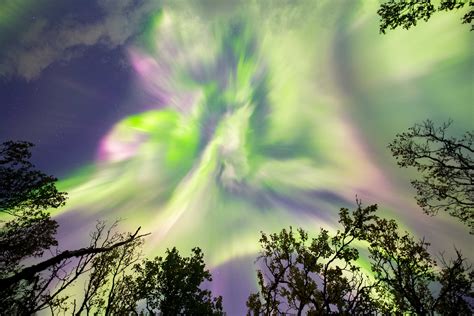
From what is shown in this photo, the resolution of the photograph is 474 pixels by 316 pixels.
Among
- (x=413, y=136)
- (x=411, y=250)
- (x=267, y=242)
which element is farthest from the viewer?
(x=267, y=242)

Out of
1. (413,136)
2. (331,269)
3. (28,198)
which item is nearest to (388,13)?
(413,136)

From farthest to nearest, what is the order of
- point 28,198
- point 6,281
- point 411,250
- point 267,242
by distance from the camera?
point 267,242 → point 411,250 → point 28,198 → point 6,281

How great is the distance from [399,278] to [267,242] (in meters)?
9.68

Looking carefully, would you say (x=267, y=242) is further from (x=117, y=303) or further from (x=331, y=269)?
(x=117, y=303)

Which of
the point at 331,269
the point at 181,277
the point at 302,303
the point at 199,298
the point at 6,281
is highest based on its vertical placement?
the point at 181,277

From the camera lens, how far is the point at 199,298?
82.8 feet

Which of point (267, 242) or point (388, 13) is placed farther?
point (267, 242)

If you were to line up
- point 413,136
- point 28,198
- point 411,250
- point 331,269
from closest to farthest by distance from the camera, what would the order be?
1. point 413,136
2. point 28,198
3. point 331,269
4. point 411,250

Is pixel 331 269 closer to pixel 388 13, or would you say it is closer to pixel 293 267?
pixel 293 267

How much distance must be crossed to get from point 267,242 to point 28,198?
17162 mm

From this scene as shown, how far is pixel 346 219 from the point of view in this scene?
17406mm

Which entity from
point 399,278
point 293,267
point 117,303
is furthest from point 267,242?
point 117,303

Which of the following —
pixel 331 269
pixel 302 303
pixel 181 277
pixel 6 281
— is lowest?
pixel 6 281

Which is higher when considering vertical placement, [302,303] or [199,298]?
[199,298]
